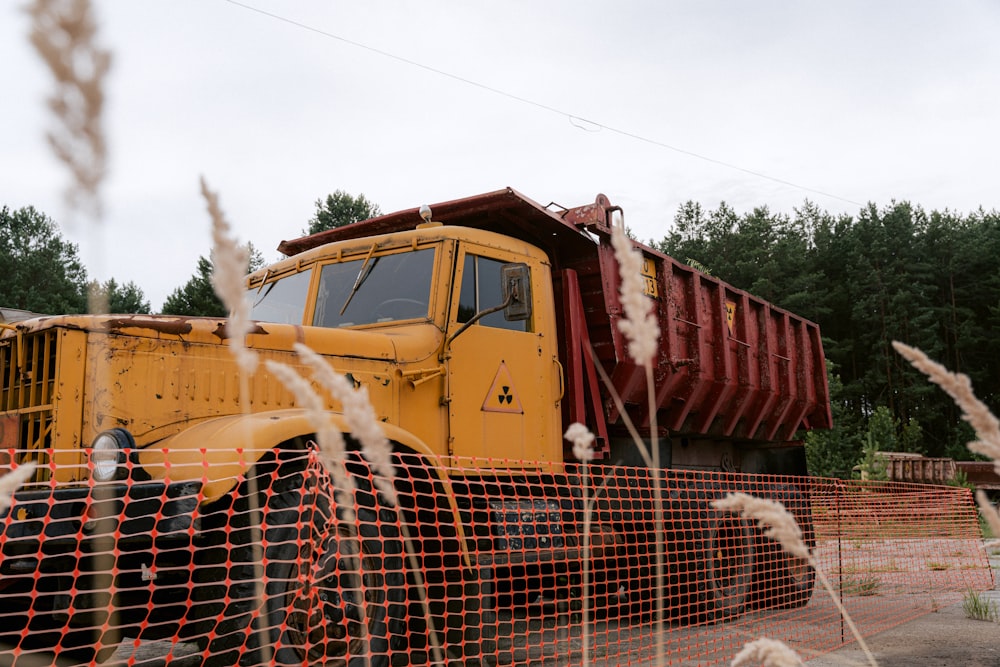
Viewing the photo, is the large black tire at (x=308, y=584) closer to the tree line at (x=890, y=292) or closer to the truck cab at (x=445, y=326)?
the truck cab at (x=445, y=326)

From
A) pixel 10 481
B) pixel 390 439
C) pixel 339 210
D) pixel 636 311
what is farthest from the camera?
pixel 339 210

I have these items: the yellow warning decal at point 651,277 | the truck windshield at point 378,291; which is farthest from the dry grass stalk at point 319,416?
the yellow warning decal at point 651,277

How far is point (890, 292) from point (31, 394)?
43.7 m

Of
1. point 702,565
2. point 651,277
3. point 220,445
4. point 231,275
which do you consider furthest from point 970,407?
point 702,565

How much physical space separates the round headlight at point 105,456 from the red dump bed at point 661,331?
2.95 m

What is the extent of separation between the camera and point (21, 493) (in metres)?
3.41

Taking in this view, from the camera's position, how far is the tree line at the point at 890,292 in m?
40.4

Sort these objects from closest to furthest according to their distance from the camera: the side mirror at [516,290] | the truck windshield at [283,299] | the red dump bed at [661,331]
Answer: the side mirror at [516,290] → the truck windshield at [283,299] → the red dump bed at [661,331]

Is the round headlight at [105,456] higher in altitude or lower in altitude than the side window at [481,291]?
lower

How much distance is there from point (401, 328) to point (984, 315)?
45.2 metres

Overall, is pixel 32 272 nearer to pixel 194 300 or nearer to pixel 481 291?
pixel 194 300

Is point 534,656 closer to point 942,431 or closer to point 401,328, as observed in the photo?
point 401,328

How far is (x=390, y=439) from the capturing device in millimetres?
4406

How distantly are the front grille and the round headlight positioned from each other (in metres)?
0.37
